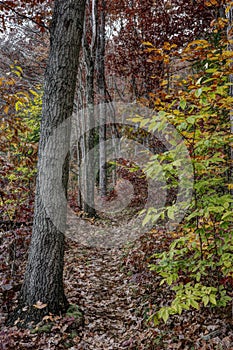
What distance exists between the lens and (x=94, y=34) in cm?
1062

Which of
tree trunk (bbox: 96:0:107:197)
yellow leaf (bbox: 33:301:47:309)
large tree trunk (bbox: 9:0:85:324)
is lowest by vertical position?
yellow leaf (bbox: 33:301:47:309)

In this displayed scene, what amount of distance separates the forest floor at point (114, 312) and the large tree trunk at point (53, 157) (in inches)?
13.8

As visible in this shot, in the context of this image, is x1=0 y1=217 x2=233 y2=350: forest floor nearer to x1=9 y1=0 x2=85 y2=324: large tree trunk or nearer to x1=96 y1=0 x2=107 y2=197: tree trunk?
x1=9 y1=0 x2=85 y2=324: large tree trunk

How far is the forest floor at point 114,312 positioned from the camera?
142 inches

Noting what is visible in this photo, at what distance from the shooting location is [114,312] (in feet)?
15.4

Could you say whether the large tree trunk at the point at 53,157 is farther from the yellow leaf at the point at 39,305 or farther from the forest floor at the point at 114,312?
the forest floor at the point at 114,312

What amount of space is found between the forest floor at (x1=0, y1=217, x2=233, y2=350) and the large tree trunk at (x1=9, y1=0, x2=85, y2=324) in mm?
352

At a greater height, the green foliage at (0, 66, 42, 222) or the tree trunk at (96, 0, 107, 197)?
the tree trunk at (96, 0, 107, 197)

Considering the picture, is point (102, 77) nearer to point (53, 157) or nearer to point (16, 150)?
point (16, 150)

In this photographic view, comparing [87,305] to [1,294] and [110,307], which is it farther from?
[1,294]

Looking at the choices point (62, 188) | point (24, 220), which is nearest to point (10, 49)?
point (24, 220)

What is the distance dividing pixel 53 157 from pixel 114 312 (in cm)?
262

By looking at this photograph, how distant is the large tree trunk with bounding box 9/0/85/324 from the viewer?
4.09 meters

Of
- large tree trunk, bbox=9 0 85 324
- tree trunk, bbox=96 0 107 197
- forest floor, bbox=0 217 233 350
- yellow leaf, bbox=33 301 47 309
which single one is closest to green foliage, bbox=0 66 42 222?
large tree trunk, bbox=9 0 85 324
